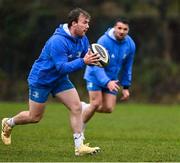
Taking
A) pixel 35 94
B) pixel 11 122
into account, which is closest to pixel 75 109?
pixel 35 94

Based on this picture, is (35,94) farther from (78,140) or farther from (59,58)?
(78,140)

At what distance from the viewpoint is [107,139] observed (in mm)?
12102

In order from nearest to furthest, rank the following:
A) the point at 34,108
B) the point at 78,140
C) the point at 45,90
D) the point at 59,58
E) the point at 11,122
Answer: the point at 59,58 < the point at 78,140 < the point at 45,90 < the point at 34,108 < the point at 11,122

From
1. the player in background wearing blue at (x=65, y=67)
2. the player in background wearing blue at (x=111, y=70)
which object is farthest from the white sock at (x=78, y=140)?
the player in background wearing blue at (x=111, y=70)

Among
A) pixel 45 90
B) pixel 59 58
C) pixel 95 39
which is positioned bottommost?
pixel 45 90

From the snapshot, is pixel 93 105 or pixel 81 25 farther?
pixel 93 105

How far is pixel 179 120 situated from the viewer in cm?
1684

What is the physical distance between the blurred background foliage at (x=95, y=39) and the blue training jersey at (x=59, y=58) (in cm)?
1613

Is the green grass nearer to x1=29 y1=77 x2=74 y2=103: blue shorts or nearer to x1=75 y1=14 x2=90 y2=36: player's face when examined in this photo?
x1=29 y1=77 x2=74 y2=103: blue shorts

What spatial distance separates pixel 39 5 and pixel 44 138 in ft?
56.7

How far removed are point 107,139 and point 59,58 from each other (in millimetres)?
3147

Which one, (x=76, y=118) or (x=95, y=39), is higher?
(x=95, y=39)

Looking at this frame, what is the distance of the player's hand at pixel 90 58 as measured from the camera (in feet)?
30.0

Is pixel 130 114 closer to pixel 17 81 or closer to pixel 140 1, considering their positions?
pixel 17 81
